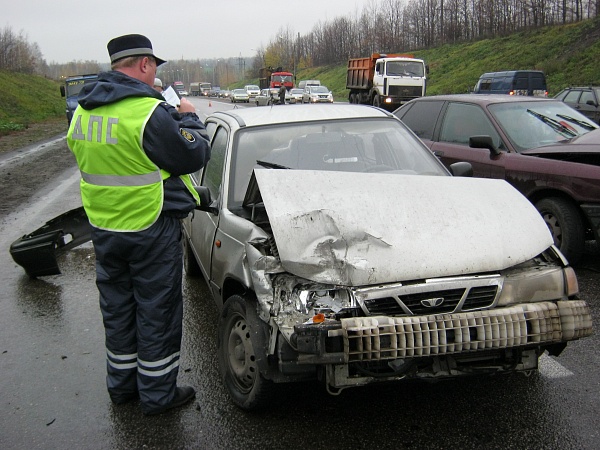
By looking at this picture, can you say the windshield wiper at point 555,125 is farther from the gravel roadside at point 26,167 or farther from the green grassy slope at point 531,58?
the green grassy slope at point 531,58

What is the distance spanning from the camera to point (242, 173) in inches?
161

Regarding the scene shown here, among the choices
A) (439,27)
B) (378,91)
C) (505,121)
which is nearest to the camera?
(505,121)

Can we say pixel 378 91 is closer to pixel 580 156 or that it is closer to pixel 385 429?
pixel 580 156

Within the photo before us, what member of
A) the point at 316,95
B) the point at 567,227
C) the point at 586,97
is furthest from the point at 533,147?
the point at 316,95

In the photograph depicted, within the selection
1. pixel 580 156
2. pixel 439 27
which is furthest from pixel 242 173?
pixel 439 27

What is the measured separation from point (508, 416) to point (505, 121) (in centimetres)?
440

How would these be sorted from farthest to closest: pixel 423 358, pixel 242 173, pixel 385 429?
pixel 242 173
pixel 385 429
pixel 423 358

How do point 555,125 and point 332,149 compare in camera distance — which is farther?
Answer: point 555,125

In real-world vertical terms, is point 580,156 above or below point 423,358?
above

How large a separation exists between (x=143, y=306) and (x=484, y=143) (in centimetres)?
445

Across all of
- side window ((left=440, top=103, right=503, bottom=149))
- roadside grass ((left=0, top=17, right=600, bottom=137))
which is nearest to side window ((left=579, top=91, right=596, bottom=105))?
roadside grass ((left=0, top=17, right=600, bottom=137))

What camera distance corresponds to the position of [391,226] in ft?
10.2

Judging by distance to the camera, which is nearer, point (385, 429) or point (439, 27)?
point (385, 429)

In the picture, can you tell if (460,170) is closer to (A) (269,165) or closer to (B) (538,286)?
(A) (269,165)
